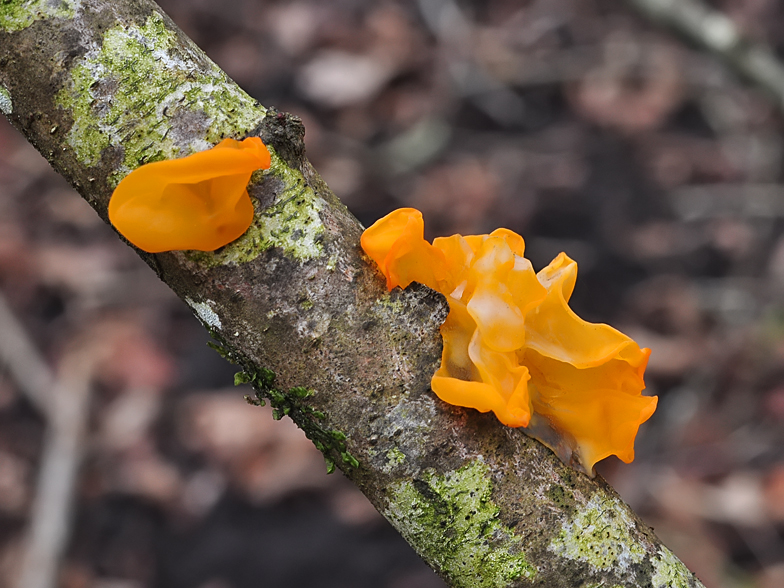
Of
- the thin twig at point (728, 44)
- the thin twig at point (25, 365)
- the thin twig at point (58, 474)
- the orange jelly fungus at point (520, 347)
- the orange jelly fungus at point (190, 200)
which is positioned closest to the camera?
the orange jelly fungus at point (190, 200)

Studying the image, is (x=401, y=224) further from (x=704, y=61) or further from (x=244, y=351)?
(x=704, y=61)

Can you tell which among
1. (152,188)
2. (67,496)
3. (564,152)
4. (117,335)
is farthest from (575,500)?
(564,152)

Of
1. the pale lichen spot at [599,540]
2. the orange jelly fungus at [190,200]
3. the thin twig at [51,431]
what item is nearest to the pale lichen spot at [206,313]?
the orange jelly fungus at [190,200]

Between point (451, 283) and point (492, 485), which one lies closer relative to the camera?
point (492, 485)

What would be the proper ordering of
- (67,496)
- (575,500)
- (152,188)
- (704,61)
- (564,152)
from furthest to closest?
(704,61) < (564,152) < (67,496) < (575,500) < (152,188)

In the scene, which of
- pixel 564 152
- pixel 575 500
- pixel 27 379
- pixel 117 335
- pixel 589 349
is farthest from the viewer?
pixel 564 152

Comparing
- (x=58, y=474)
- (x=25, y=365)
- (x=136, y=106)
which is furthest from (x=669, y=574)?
(x=25, y=365)

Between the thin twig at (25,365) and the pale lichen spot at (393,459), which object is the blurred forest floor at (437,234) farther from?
the pale lichen spot at (393,459)

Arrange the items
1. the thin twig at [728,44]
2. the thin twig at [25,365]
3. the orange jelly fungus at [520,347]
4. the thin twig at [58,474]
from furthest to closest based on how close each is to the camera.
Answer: the thin twig at [25,365] < the thin twig at [728,44] < the thin twig at [58,474] < the orange jelly fungus at [520,347]
